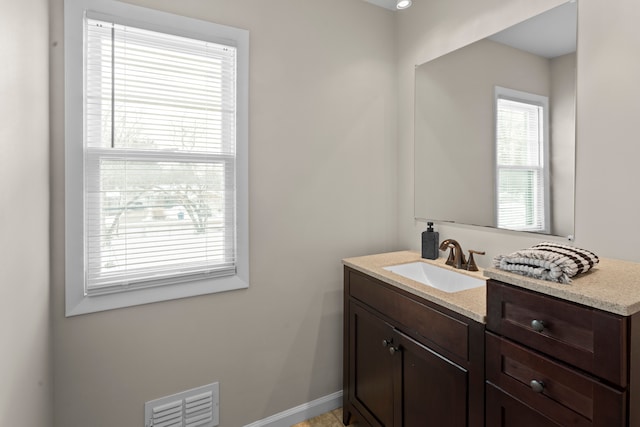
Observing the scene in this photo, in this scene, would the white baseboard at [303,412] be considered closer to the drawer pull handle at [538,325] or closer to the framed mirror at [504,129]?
the framed mirror at [504,129]

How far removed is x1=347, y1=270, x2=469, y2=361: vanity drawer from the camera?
49.3 inches

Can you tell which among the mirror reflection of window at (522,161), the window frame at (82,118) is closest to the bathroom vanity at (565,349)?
the mirror reflection of window at (522,161)

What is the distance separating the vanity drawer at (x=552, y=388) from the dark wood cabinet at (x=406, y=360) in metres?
0.07

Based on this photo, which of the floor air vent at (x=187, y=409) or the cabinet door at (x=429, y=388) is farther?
the floor air vent at (x=187, y=409)

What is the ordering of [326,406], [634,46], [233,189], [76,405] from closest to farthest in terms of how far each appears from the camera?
[634,46], [76,405], [233,189], [326,406]

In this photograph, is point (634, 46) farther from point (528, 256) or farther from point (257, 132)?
point (257, 132)

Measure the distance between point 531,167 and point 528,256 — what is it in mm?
685

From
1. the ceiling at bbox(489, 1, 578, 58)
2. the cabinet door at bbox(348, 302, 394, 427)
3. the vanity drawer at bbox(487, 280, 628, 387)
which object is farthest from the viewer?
the cabinet door at bbox(348, 302, 394, 427)

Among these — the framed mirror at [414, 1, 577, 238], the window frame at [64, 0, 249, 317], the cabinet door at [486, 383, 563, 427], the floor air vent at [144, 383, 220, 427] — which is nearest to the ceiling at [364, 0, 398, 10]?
the framed mirror at [414, 1, 577, 238]

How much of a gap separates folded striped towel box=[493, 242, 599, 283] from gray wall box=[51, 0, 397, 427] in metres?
1.15

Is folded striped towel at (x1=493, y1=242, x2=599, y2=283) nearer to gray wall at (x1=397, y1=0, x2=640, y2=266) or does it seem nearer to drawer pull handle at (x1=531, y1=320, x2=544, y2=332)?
drawer pull handle at (x1=531, y1=320, x2=544, y2=332)

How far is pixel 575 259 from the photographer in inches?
40.5

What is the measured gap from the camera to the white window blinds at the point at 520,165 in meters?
1.53

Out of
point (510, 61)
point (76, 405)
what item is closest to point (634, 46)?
point (510, 61)
